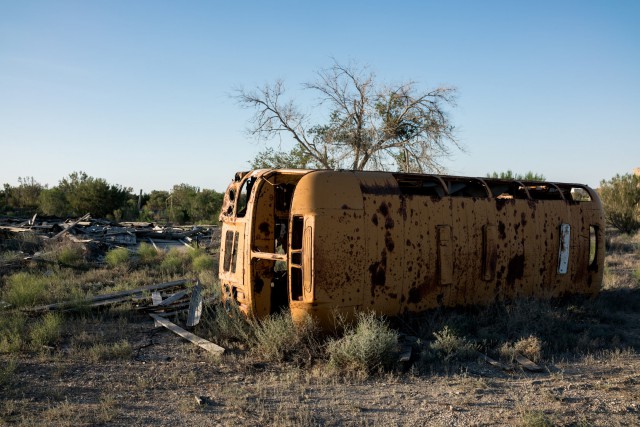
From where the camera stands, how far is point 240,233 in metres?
7.00

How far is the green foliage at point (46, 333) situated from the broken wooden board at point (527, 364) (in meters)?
5.84

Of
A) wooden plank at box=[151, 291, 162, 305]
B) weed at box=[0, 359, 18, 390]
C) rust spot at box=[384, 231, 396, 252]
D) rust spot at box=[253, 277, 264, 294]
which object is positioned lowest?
weed at box=[0, 359, 18, 390]

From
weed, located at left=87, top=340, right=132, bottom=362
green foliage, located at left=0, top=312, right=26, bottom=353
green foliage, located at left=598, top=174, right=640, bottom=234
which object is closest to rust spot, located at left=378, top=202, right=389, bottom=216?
weed, located at left=87, top=340, right=132, bottom=362

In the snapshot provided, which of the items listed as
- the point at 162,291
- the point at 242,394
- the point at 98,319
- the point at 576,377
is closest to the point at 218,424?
the point at 242,394

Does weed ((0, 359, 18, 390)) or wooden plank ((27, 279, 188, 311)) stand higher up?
wooden plank ((27, 279, 188, 311))

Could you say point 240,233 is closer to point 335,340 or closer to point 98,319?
point 335,340

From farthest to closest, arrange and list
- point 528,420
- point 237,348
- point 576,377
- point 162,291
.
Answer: point 162,291
point 237,348
point 576,377
point 528,420

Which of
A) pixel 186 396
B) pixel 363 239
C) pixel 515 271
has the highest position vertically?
pixel 363 239

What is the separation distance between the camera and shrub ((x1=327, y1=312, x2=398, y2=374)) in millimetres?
5703

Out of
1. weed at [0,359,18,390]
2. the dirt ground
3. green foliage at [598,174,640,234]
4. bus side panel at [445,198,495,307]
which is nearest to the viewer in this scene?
the dirt ground

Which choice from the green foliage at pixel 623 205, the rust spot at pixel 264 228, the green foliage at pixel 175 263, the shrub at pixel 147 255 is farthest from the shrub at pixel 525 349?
the green foliage at pixel 623 205

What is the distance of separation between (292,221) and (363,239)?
882mm

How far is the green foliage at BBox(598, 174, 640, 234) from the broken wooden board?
17780 mm

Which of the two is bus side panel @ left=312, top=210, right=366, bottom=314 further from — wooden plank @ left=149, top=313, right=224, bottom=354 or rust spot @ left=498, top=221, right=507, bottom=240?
rust spot @ left=498, top=221, right=507, bottom=240
